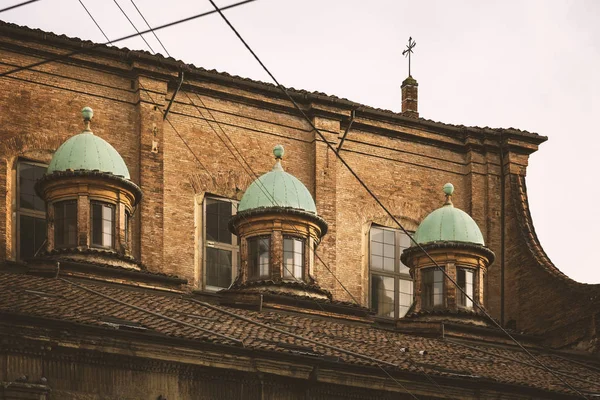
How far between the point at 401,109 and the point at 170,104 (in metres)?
7.06

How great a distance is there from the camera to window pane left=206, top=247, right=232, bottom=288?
36219 mm

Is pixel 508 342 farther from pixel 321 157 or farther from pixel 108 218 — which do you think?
pixel 108 218

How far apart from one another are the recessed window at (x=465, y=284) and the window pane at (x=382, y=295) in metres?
1.95

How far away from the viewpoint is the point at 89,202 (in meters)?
33.2

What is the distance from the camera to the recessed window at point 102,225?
33.1 meters

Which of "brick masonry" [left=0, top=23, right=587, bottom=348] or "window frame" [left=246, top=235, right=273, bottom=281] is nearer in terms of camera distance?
"window frame" [left=246, top=235, right=273, bottom=281]

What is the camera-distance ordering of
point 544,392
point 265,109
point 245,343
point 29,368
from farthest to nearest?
1. point 265,109
2. point 544,392
3. point 245,343
4. point 29,368

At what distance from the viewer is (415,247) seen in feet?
121

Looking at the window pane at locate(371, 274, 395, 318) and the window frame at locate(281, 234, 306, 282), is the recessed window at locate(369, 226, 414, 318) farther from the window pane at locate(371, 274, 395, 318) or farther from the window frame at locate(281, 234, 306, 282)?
the window frame at locate(281, 234, 306, 282)

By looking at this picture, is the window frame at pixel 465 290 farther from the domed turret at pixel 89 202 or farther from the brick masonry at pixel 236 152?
the domed turret at pixel 89 202

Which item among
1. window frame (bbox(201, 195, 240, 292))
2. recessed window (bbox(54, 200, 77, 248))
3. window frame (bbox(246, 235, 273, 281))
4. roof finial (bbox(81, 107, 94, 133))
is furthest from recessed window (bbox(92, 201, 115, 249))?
window frame (bbox(201, 195, 240, 292))

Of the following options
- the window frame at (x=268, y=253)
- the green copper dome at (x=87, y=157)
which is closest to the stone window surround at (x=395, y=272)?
the window frame at (x=268, y=253)

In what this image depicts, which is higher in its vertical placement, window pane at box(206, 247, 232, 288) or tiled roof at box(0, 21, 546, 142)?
tiled roof at box(0, 21, 546, 142)

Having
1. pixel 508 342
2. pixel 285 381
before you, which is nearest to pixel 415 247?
pixel 508 342
